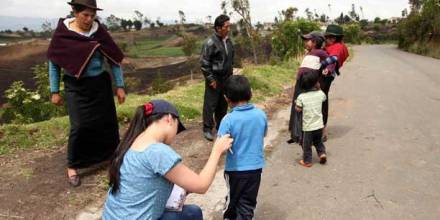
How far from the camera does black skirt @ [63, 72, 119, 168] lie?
179 inches

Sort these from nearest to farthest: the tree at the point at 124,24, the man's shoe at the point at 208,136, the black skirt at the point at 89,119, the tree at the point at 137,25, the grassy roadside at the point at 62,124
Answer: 1. the black skirt at the point at 89,119
2. the grassy roadside at the point at 62,124
3. the man's shoe at the point at 208,136
4. the tree at the point at 124,24
5. the tree at the point at 137,25

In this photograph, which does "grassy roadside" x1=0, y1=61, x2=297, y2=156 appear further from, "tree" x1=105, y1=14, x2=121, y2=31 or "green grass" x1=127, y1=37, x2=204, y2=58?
"tree" x1=105, y1=14, x2=121, y2=31

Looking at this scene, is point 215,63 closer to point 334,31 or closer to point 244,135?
point 334,31

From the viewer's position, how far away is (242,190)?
3.50 metres

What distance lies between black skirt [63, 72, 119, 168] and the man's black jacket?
1618 mm

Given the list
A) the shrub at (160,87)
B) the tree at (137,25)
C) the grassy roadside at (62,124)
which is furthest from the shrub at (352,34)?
the tree at (137,25)

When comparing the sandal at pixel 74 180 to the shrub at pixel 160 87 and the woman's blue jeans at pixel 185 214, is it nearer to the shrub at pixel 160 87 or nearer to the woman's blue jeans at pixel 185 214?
the woman's blue jeans at pixel 185 214

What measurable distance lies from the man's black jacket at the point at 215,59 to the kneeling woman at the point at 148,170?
351cm

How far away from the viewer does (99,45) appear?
454 centimetres

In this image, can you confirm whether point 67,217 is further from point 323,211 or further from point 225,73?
point 225,73

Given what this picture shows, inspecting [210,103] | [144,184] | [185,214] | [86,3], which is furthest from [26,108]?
[144,184]

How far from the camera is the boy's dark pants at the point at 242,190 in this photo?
3453 millimetres

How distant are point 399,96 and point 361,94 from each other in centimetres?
83

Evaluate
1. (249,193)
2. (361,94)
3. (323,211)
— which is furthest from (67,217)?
(361,94)
